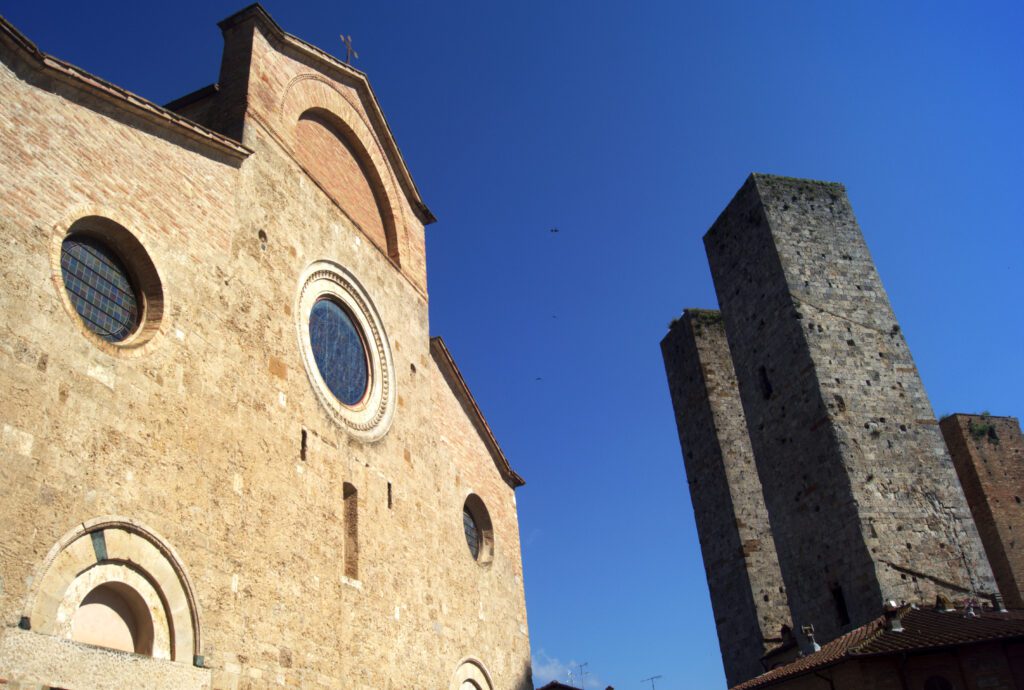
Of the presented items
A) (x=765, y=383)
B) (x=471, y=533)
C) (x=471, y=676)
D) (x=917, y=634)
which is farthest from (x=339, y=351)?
(x=917, y=634)

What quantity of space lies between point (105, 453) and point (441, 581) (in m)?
6.33

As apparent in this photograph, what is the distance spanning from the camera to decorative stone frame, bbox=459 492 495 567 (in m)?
13.6

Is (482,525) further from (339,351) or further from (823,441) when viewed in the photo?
(823,441)

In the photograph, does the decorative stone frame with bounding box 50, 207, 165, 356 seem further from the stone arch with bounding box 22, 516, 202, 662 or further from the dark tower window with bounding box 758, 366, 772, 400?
the dark tower window with bounding box 758, 366, 772, 400

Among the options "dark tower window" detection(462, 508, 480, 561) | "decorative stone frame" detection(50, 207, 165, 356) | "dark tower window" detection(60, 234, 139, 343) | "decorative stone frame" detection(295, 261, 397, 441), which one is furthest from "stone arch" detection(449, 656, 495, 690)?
"dark tower window" detection(60, 234, 139, 343)

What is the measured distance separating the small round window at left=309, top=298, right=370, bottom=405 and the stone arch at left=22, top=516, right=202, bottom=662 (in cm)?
377

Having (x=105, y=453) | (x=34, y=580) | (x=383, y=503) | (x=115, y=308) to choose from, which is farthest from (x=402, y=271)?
(x=34, y=580)

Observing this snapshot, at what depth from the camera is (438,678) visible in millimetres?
10688

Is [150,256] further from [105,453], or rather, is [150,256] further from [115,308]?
[105,453]

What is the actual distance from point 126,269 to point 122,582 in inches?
111

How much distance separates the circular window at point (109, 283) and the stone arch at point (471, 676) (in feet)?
22.1

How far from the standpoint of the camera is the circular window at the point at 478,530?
13.5 meters

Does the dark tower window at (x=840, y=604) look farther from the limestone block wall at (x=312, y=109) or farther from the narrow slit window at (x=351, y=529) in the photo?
the limestone block wall at (x=312, y=109)

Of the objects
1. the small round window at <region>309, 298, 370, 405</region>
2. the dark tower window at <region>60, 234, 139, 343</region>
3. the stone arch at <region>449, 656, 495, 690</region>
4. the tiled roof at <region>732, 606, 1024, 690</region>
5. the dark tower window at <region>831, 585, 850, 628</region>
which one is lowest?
the tiled roof at <region>732, 606, 1024, 690</region>
